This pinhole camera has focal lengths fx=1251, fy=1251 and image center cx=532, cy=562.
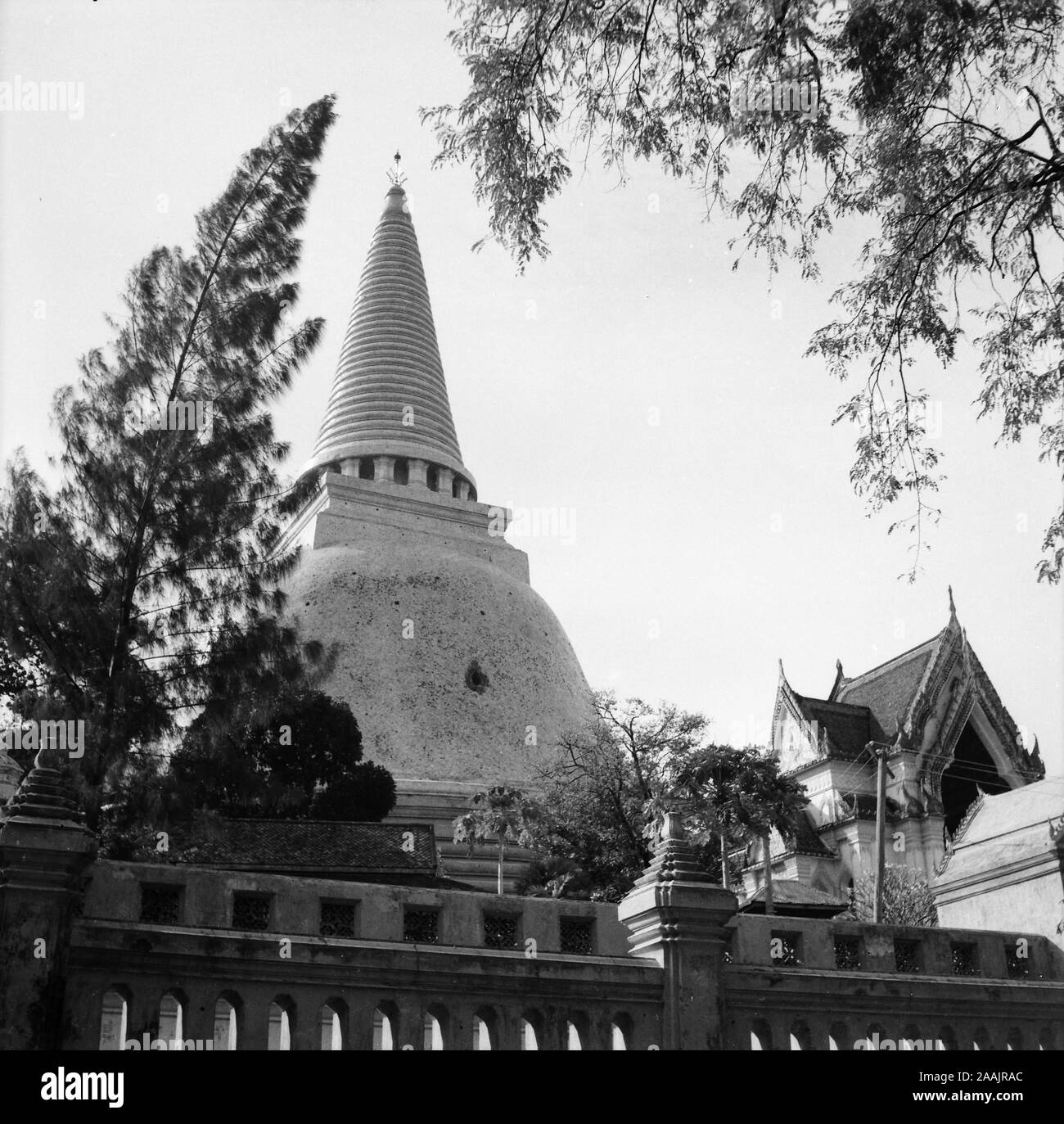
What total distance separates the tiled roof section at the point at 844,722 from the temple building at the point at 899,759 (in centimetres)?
4

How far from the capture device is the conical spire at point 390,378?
50188 millimetres

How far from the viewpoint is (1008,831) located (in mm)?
11906

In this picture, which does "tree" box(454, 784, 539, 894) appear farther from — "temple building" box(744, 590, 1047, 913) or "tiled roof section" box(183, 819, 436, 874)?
"temple building" box(744, 590, 1047, 913)

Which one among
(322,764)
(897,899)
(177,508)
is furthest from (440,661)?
(177,508)

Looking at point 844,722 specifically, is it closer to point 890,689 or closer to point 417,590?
point 890,689

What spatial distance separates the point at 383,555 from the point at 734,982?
35929 millimetres

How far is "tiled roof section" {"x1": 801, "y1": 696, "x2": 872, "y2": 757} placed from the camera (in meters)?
43.1

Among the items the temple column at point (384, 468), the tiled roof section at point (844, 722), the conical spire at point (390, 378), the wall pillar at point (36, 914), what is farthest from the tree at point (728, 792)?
the conical spire at point (390, 378)

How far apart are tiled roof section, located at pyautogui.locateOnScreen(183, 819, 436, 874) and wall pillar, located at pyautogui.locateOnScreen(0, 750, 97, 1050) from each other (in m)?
13.2

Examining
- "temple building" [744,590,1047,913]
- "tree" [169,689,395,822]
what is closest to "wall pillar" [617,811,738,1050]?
"tree" [169,689,395,822]

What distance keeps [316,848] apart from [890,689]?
2847 cm

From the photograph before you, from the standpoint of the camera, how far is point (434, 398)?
5184 cm
